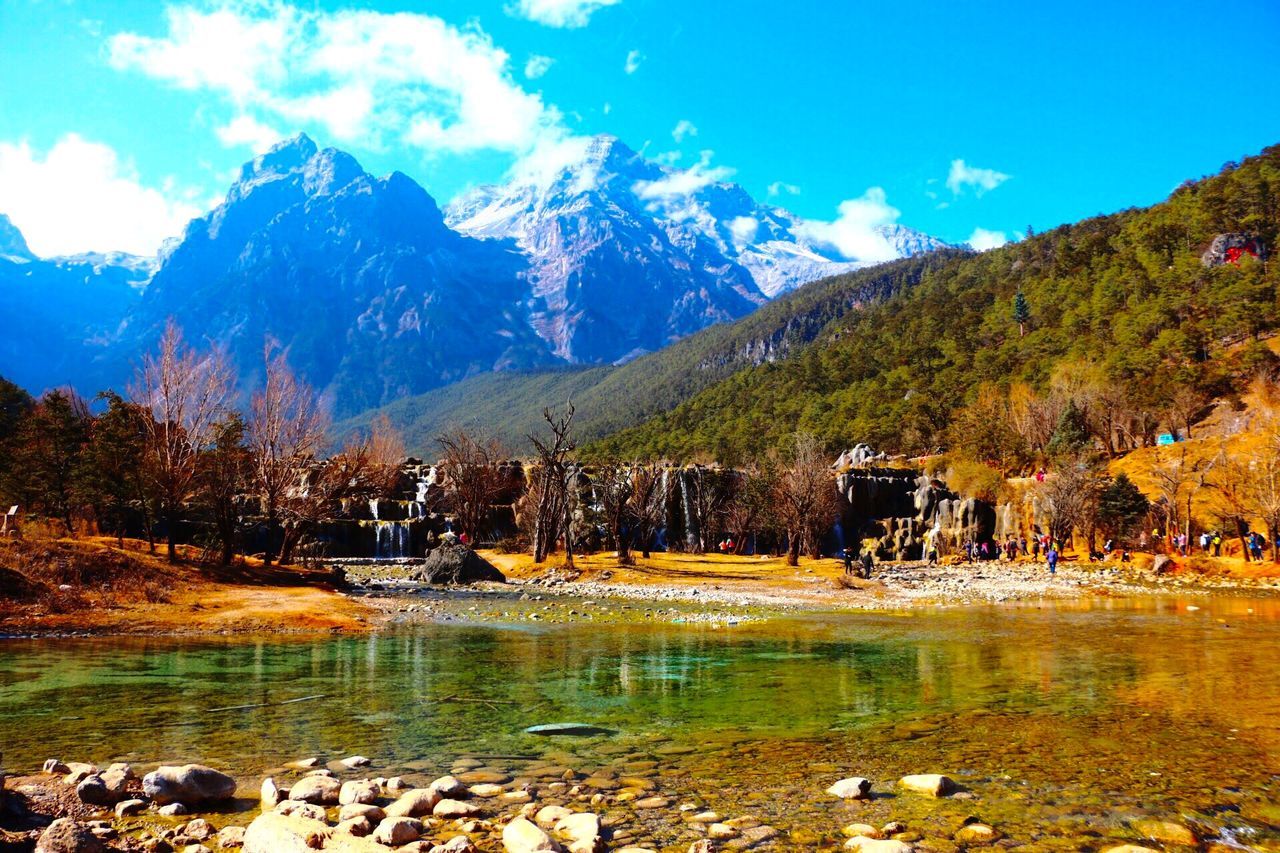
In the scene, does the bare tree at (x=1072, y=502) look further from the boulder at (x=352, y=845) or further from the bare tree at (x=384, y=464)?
the bare tree at (x=384, y=464)

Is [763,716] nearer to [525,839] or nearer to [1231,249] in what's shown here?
[525,839]

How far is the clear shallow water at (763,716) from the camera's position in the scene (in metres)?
7.48

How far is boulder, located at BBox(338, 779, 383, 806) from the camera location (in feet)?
23.0

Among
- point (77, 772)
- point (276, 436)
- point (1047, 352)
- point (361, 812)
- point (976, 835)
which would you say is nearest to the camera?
point (976, 835)

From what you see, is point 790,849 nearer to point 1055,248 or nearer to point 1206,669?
point 1206,669

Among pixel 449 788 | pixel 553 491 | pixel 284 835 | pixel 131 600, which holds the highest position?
pixel 553 491

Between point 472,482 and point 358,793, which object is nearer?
point 358,793

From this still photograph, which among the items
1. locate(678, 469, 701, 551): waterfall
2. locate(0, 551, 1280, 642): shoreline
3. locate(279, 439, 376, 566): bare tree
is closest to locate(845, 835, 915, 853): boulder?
locate(0, 551, 1280, 642): shoreline

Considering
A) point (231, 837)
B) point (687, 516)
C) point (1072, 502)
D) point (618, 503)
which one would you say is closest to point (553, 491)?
point (618, 503)

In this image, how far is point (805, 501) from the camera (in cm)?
6016

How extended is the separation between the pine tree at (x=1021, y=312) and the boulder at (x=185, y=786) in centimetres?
15749

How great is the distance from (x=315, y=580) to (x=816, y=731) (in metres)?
30.9

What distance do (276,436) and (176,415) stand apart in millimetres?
5857

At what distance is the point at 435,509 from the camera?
9100 centimetres
